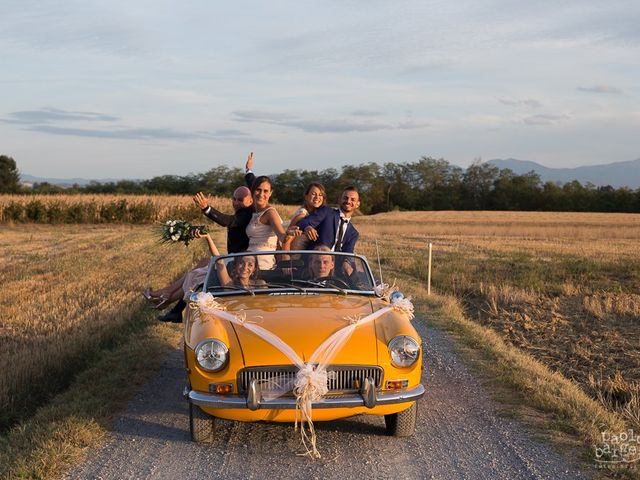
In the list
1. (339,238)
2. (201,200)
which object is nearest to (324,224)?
(339,238)

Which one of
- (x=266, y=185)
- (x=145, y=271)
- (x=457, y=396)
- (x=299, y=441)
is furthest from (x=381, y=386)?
(x=145, y=271)

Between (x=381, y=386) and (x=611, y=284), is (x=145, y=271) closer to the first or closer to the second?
(x=611, y=284)

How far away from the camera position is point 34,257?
22.2 meters

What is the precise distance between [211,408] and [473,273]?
15.9m

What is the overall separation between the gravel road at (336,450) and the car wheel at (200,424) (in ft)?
0.26

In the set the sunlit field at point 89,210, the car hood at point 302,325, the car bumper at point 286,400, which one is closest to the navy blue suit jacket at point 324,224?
the car hood at point 302,325

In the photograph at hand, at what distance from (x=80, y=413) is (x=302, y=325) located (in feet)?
6.91

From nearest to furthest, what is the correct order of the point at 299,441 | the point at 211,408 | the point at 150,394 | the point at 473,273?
1. the point at 211,408
2. the point at 299,441
3. the point at 150,394
4. the point at 473,273

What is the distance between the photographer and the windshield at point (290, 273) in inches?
279

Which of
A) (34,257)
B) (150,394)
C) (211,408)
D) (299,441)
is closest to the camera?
(211,408)

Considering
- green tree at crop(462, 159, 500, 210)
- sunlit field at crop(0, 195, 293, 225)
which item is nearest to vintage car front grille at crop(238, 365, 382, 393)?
sunlit field at crop(0, 195, 293, 225)

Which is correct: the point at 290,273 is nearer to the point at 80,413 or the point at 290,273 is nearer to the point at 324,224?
the point at 324,224

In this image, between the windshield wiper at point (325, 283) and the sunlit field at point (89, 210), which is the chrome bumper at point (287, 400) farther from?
the sunlit field at point (89, 210)

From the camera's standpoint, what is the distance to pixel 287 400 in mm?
5469
